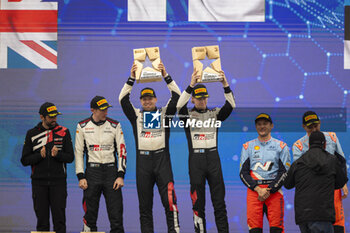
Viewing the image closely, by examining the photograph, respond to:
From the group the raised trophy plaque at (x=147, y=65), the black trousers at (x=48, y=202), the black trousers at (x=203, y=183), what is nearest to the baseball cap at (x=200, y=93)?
the raised trophy plaque at (x=147, y=65)

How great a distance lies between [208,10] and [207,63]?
1.17 m

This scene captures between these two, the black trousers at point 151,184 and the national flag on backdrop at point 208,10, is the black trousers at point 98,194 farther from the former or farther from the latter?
the national flag on backdrop at point 208,10

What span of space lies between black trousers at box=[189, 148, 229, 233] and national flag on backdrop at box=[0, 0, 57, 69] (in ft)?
7.74

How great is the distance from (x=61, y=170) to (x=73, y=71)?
4.99 ft

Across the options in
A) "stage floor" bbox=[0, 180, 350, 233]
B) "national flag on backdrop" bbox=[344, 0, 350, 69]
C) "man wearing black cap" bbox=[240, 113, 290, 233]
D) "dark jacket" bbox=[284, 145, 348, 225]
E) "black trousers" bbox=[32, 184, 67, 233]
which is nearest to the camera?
"dark jacket" bbox=[284, 145, 348, 225]

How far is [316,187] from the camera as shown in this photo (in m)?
4.00

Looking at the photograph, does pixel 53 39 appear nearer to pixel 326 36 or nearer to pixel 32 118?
pixel 32 118

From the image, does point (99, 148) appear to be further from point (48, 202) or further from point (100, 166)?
point (48, 202)

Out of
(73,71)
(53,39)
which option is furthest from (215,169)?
(53,39)

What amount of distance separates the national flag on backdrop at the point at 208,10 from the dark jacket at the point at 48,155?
1.84 meters

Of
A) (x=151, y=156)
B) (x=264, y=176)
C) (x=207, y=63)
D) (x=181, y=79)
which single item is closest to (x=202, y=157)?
(x=151, y=156)

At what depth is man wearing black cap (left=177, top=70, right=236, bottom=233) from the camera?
487 centimetres

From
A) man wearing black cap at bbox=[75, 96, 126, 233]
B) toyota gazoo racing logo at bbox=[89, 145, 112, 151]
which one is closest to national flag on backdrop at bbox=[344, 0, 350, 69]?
man wearing black cap at bbox=[75, 96, 126, 233]

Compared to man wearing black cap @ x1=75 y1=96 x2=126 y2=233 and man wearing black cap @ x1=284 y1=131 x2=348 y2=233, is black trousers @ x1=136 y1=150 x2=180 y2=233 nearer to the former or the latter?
man wearing black cap @ x1=75 y1=96 x2=126 y2=233
